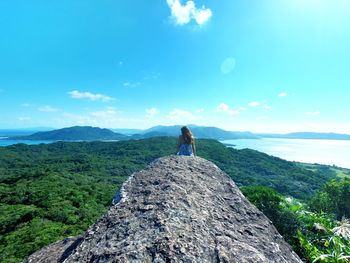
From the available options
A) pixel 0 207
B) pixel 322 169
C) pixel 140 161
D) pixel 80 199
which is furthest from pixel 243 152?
pixel 0 207

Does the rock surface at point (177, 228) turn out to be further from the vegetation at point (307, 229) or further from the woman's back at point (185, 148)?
the woman's back at point (185, 148)

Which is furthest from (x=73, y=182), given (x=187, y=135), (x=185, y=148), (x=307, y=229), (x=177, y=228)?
(x=177, y=228)

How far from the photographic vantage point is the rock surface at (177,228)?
15.3ft

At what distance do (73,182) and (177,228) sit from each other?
76046mm

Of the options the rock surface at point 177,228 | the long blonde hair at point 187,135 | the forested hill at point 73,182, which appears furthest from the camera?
the forested hill at point 73,182

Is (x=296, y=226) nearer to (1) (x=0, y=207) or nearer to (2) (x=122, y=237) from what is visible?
(2) (x=122, y=237)

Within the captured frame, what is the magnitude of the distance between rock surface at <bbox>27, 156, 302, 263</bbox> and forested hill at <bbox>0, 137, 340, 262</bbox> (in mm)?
18906

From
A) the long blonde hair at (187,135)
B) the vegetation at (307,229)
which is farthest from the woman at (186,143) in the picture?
the vegetation at (307,229)

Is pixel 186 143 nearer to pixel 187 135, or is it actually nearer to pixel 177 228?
pixel 187 135

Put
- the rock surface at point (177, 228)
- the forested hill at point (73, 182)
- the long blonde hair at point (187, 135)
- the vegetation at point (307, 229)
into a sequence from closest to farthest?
the rock surface at point (177, 228)
the vegetation at point (307, 229)
the long blonde hair at point (187, 135)
the forested hill at point (73, 182)

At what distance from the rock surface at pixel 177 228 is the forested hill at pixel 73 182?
1891cm

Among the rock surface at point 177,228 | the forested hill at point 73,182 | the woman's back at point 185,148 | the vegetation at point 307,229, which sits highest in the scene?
the woman's back at point 185,148

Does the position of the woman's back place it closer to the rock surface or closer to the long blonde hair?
the long blonde hair

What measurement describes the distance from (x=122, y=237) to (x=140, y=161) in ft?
494
